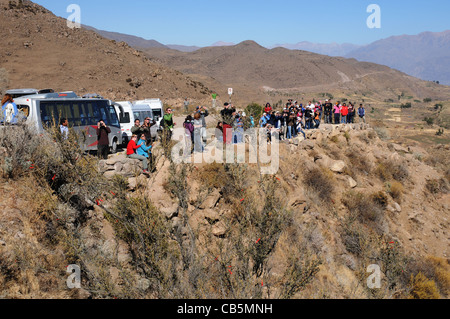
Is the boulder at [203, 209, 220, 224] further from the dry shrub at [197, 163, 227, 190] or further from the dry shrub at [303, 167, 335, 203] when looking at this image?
the dry shrub at [303, 167, 335, 203]

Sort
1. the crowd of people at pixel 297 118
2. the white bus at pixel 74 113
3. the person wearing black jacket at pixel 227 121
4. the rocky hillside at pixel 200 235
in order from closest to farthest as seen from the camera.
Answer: the rocky hillside at pixel 200 235 → the white bus at pixel 74 113 → the person wearing black jacket at pixel 227 121 → the crowd of people at pixel 297 118

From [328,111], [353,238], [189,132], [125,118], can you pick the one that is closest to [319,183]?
[353,238]

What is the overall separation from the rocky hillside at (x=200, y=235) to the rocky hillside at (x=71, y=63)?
32.7 meters

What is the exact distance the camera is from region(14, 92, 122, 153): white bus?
932cm

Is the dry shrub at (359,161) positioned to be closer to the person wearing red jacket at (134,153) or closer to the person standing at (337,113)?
the person standing at (337,113)

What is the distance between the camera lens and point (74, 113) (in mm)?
10602

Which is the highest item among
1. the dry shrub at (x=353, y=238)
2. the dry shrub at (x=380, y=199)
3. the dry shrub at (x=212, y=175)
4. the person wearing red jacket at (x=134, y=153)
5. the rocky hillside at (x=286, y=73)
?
the rocky hillside at (x=286, y=73)

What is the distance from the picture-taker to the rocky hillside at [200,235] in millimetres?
5988

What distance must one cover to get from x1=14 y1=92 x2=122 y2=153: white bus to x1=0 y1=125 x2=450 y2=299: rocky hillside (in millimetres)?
1691

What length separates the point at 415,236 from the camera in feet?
45.5

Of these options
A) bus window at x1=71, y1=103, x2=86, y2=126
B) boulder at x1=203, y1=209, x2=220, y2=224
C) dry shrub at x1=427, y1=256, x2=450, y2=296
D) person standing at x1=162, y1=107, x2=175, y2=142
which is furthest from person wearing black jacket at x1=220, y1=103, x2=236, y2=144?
dry shrub at x1=427, y1=256, x2=450, y2=296

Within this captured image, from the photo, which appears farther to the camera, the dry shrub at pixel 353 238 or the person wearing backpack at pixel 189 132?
the person wearing backpack at pixel 189 132

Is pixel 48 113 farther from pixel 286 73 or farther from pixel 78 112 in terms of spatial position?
pixel 286 73

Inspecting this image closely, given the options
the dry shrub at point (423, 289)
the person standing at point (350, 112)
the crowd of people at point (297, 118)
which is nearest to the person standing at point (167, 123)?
the crowd of people at point (297, 118)
